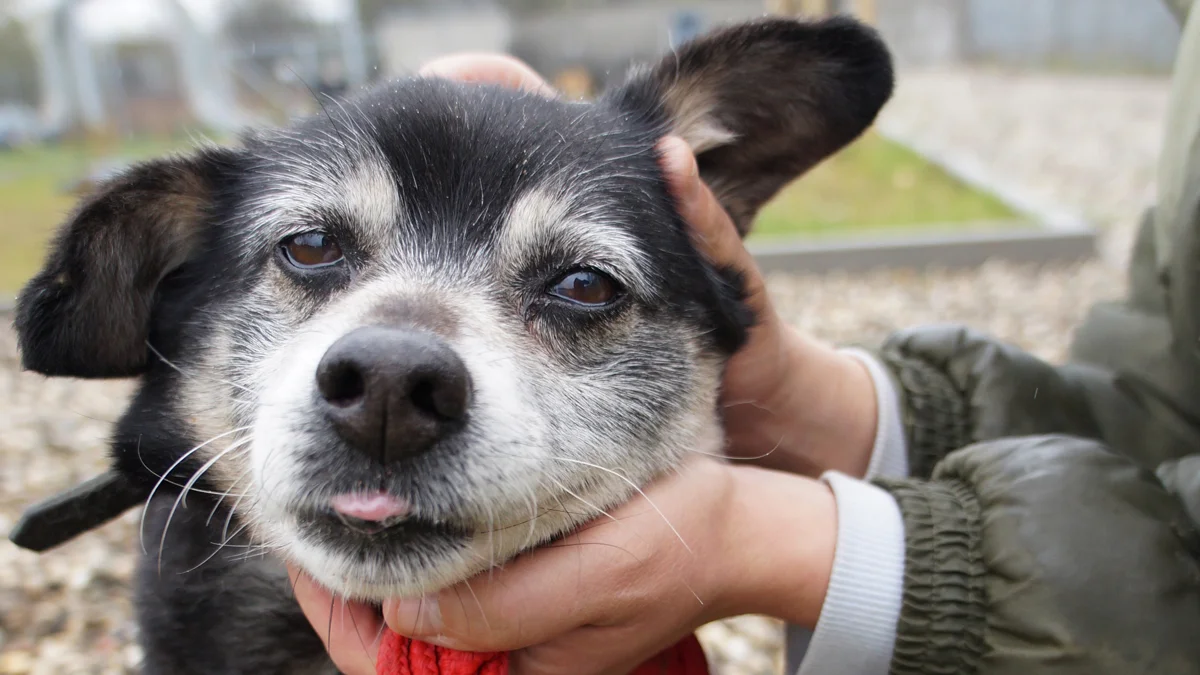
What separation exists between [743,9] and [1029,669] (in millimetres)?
12671

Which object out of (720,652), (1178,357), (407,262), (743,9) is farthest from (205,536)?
(743,9)

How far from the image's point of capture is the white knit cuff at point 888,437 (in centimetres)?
269

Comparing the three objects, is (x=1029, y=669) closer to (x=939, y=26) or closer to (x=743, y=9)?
(x=743, y=9)

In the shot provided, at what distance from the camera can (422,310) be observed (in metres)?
1.64

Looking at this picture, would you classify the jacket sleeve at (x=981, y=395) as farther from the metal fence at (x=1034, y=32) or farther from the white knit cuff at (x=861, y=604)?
the metal fence at (x=1034, y=32)

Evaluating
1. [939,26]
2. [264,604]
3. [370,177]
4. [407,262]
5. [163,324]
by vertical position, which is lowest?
[939,26]

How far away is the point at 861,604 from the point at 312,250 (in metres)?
1.37

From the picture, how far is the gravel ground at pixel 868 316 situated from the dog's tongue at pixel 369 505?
125cm

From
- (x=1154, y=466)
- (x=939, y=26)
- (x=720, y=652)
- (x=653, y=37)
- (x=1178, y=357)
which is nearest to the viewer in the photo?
(x=1178, y=357)

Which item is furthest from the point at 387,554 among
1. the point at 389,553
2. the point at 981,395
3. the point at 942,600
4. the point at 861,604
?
the point at 981,395

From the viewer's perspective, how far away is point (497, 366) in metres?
1.63

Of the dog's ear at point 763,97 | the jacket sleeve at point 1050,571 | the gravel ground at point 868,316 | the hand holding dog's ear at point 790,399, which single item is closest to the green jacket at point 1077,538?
the jacket sleeve at point 1050,571

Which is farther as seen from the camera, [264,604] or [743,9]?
[743,9]

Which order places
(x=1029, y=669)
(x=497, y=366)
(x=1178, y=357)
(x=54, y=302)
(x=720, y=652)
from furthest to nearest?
(x=720, y=652), (x=1178, y=357), (x=54, y=302), (x=1029, y=669), (x=497, y=366)
